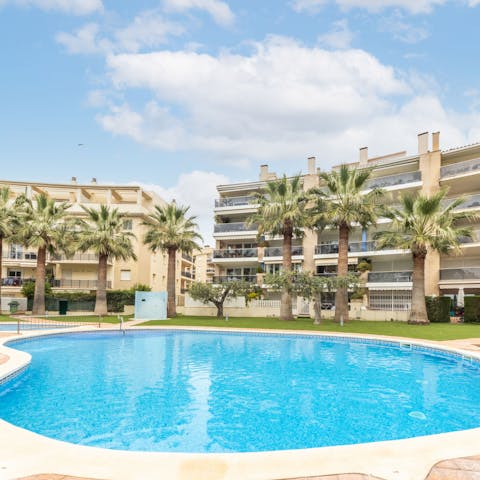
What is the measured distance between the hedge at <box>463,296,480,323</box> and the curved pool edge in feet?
91.6

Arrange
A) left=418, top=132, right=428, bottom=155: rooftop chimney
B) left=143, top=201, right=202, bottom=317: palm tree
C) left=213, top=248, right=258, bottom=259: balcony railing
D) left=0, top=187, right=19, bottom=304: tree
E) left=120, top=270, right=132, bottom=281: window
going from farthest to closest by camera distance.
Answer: left=120, top=270, right=132, bottom=281: window → left=213, top=248, right=258, bottom=259: balcony railing → left=418, top=132, right=428, bottom=155: rooftop chimney → left=143, top=201, right=202, bottom=317: palm tree → left=0, top=187, right=19, bottom=304: tree

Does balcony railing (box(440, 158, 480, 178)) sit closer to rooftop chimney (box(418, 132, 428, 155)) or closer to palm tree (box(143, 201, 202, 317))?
rooftop chimney (box(418, 132, 428, 155))

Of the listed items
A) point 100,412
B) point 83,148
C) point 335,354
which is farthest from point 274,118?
point 83,148

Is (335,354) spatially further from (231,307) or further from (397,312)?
(231,307)

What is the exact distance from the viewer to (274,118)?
24859mm

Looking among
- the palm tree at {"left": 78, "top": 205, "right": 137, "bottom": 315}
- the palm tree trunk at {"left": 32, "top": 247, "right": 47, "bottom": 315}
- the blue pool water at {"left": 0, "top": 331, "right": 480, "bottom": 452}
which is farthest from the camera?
the palm tree trunk at {"left": 32, "top": 247, "right": 47, "bottom": 315}

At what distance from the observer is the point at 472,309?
102ft

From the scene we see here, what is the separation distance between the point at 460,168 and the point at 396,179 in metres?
5.42

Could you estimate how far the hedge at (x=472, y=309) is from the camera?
101 ft

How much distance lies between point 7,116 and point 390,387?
24685 mm

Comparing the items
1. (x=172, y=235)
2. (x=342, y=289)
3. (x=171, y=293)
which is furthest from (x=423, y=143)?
(x=171, y=293)

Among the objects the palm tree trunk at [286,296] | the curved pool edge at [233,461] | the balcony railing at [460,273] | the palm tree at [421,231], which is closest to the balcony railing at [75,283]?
the palm tree trunk at [286,296]

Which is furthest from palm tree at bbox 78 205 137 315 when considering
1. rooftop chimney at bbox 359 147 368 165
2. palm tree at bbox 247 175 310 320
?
rooftop chimney at bbox 359 147 368 165

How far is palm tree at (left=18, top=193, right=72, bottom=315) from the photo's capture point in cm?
3709
